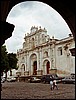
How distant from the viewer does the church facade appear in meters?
46.2

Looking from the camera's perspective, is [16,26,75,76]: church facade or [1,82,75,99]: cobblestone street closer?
[1,82,75,99]: cobblestone street

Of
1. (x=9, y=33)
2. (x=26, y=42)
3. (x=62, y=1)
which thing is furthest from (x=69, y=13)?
(x=26, y=42)

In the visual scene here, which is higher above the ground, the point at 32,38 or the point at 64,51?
the point at 32,38

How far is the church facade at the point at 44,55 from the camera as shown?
46.2 meters

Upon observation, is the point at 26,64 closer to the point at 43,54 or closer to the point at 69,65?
the point at 43,54

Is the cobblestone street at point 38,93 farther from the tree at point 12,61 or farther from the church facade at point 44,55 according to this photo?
the church facade at point 44,55

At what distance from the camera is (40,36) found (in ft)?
181

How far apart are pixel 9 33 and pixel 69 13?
1288mm

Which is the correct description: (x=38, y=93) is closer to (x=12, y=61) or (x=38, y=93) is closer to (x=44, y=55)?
(x=12, y=61)

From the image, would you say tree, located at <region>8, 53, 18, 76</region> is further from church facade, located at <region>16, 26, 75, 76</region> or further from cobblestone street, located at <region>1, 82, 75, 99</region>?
cobblestone street, located at <region>1, 82, 75, 99</region>

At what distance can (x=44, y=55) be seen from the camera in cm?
5297

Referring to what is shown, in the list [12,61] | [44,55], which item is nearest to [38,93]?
[12,61]

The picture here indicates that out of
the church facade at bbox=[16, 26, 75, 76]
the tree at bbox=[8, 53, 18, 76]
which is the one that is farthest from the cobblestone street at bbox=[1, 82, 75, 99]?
the church facade at bbox=[16, 26, 75, 76]

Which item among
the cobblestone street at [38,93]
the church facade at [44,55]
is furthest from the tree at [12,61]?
the cobblestone street at [38,93]
